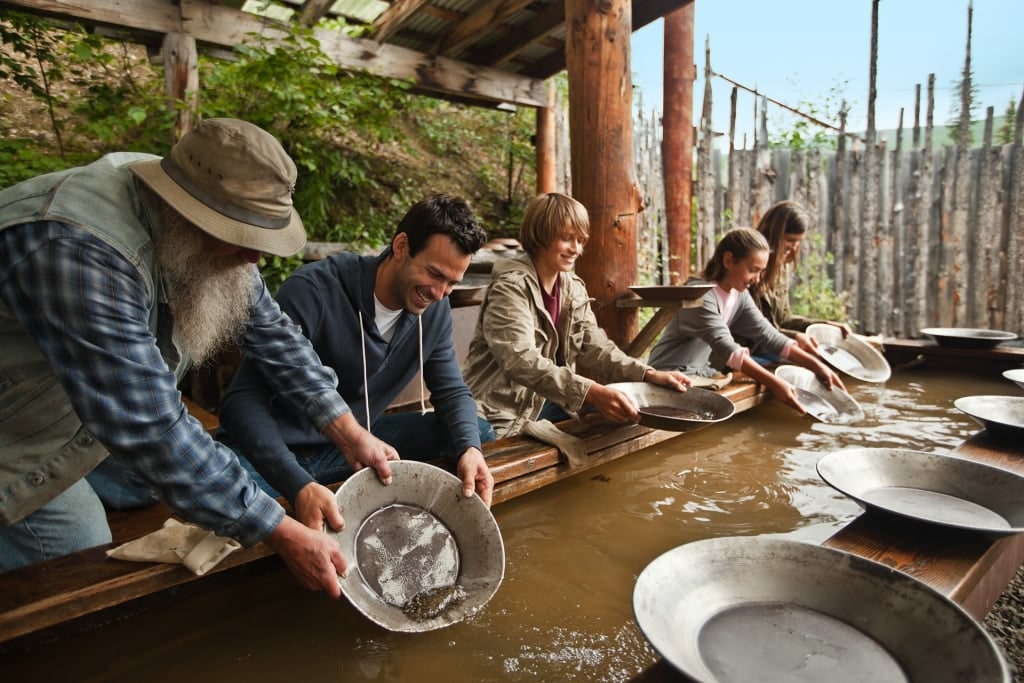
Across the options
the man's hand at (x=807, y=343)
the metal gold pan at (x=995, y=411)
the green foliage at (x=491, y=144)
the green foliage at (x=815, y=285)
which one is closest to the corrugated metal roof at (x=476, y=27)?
the green foliage at (x=491, y=144)

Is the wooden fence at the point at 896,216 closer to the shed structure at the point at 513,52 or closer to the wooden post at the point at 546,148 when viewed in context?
the shed structure at the point at 513,52

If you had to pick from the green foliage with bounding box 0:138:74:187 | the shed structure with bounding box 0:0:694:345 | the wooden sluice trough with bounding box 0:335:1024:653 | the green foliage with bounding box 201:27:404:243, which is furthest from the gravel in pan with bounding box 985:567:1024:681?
the green foliage with bounding box 0:138:74:187

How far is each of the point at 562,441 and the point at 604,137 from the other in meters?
1.88

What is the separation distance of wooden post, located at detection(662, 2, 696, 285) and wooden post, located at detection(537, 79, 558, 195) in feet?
3.92

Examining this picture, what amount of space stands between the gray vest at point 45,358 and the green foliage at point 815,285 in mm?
6345

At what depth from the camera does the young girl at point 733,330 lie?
3631 mm

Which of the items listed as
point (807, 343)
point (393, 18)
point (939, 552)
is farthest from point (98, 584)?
point (393, 18)

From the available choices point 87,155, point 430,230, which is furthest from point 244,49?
point 430,230

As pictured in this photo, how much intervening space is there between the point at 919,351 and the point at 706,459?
3171 mm

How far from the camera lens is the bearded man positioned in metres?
1.20

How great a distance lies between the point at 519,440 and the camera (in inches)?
102

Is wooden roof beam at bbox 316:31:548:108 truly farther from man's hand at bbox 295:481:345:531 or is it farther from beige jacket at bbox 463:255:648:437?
man's hand at bbox 295:481:345:531

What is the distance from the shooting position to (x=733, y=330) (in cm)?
426

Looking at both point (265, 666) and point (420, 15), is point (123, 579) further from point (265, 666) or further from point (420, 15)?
point (420, 15)
